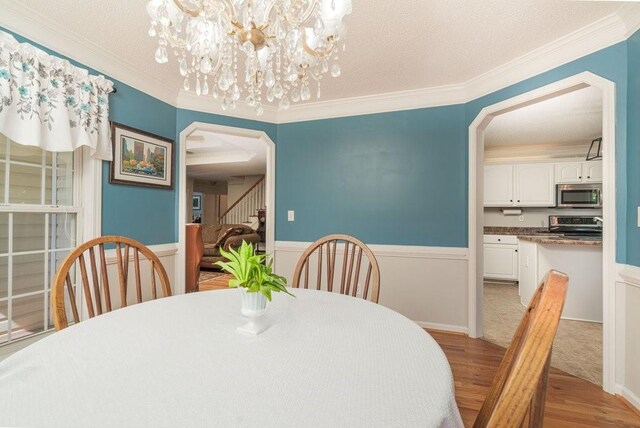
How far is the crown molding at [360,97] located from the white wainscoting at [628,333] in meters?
1.45

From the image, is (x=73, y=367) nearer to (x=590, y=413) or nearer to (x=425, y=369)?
(x=425, y=369)

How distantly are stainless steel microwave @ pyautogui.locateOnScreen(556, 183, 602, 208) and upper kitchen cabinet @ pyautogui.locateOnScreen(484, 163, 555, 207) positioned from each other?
0.12 metres

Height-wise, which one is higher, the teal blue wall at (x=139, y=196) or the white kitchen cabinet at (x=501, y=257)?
the teal blue wall at (x=139, y=196)

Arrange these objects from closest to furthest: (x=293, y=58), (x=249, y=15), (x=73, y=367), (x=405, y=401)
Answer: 1. (x=405, y=401)
2. (x=73, y=367)
3. (x=249, y=15)
4. (x=293, y=58)

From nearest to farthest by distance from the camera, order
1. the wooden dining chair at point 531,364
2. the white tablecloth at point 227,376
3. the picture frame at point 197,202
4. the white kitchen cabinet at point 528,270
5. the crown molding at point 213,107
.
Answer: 1. the wooden dining chair at point 531,364
2. the white tablecloth at point 227,376
3. the crown molding at point 213,107
4. the white kitchen cabinet at point 528,270
5. the picture frame at point 197,202

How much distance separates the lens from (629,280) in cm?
175

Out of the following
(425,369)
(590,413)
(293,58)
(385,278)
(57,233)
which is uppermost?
(293,58)

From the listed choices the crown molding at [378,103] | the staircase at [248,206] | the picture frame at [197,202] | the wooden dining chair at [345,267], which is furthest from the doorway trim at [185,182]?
the picture frame at [197,202]

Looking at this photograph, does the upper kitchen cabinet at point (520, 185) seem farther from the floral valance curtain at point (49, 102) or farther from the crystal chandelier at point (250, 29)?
the floral valance curtain at point (49, 102)

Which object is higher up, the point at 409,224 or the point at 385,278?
the point at 409,224

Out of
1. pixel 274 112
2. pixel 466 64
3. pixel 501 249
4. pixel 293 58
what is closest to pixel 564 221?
pixel 501 249

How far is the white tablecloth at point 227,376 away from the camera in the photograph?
56cm

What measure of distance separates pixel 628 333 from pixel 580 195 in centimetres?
361

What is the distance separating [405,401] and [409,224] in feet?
8.13
